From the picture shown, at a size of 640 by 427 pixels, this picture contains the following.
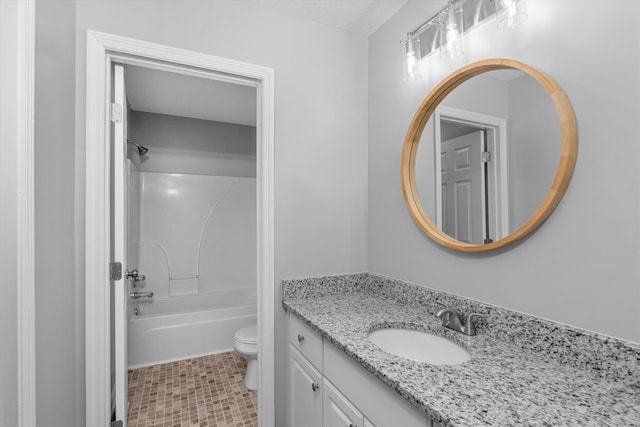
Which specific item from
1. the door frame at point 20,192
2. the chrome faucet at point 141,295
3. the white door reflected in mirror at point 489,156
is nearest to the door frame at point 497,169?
the white door reflected in mirror at point 489,156

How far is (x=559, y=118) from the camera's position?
0.98 metres

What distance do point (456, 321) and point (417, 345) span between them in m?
0.19

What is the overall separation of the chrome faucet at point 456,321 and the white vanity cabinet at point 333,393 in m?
0.43

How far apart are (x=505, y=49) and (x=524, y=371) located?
110 cm

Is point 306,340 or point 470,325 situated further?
point 306,340

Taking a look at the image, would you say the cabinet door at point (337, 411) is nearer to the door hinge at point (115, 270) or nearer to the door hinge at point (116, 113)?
the door hinge at point (115, 270)

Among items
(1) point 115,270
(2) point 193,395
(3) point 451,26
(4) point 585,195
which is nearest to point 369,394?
(4) point 585,195

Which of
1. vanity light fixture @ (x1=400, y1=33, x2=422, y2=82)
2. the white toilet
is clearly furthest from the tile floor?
vanity light fixture @ (x1=400, y1=33, x2=422, y2=82)

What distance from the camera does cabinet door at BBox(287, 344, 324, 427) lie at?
131 cm

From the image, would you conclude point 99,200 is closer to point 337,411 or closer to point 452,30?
point 337,411

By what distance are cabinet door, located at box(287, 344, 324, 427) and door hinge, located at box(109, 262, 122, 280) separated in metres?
0.89

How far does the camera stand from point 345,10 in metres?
1.68

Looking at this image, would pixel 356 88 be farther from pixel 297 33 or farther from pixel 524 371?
pixel 524 371

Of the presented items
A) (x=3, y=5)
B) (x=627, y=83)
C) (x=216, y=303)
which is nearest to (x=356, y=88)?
(x=627, y=83)
